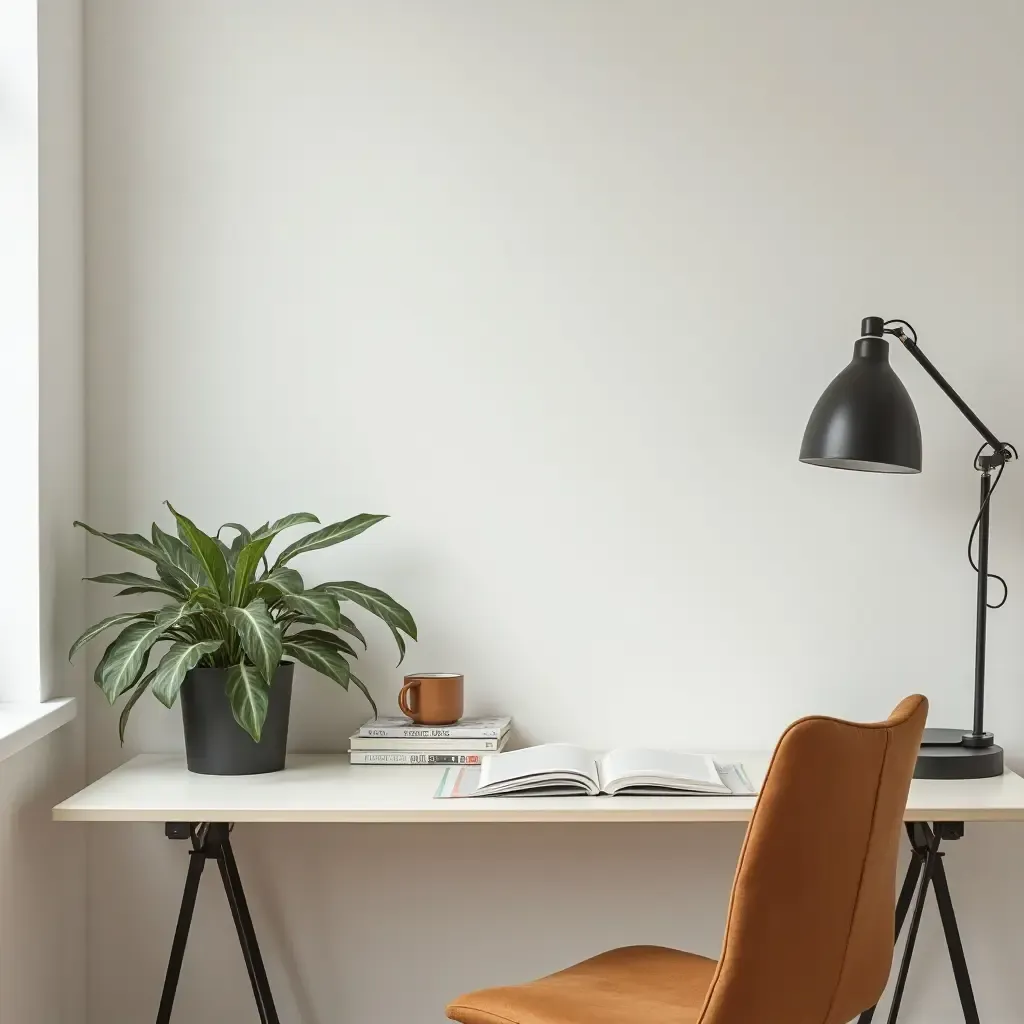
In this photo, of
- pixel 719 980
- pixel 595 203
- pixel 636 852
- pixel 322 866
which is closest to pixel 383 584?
pixel 322 866

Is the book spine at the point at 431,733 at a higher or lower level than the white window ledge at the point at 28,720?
lower

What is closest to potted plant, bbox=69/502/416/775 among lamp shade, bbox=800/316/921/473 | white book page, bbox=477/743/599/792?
white book page, bbox=477/743/599/792

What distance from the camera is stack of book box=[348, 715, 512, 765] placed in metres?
2.01

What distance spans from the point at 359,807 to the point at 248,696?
27 centimetres

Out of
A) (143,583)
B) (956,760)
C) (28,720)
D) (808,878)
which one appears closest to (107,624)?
(143,583)

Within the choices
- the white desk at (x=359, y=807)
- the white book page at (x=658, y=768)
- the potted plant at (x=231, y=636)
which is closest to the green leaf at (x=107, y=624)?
the potted plant at (x=231, y=636)

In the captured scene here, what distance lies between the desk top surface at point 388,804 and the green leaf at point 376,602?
0.89ft

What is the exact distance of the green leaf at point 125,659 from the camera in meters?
1.82

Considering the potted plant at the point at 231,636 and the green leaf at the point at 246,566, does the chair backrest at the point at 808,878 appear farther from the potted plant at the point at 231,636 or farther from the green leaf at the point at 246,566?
the green leaf at the point at 246,566

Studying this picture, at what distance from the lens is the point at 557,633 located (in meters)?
2.20

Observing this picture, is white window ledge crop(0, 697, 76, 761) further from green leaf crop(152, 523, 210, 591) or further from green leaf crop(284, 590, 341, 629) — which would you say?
green leaf crop(284, 590, 341, 629)

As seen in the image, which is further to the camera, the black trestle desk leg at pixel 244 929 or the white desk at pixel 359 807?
the black trestle desk leg at pixel 244 929

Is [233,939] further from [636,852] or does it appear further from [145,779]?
[636,852]

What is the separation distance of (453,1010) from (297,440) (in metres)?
1.11
